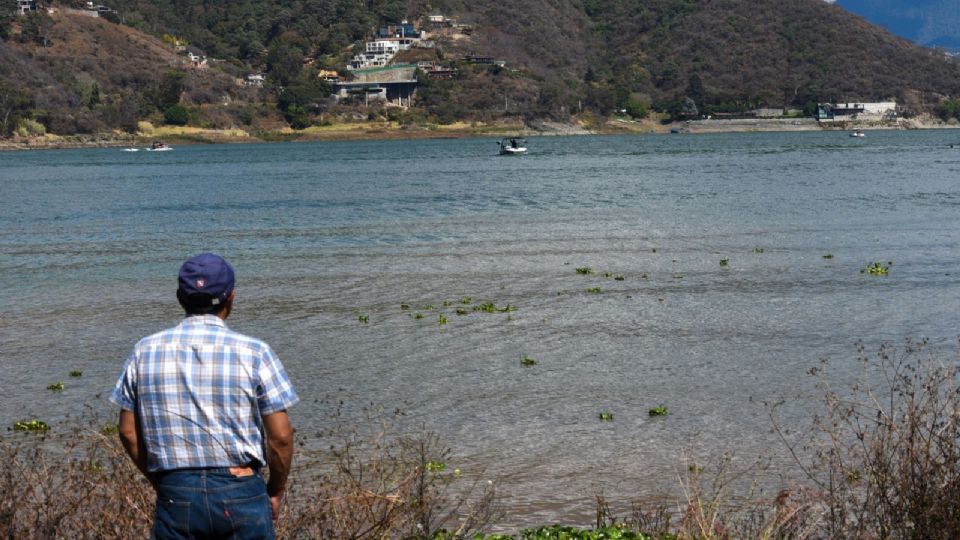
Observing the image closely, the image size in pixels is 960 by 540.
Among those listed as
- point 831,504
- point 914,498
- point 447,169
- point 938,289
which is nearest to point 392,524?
point 831,504

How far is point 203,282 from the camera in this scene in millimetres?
5562

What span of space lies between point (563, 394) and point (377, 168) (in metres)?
77.8

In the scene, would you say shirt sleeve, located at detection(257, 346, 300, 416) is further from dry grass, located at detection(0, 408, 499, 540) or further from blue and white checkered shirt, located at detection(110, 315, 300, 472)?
dry grass, located at detection(0, 408, 499, 540)

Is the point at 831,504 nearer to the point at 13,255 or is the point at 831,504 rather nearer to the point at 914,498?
the point at 914,498

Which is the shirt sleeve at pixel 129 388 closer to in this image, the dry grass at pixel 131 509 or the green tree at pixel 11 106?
the dry grass at pixel 131 509

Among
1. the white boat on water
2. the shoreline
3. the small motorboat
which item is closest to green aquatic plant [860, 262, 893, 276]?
the white boat on water

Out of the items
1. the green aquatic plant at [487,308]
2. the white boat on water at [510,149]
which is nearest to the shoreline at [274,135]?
the white boat on water at [510,149]

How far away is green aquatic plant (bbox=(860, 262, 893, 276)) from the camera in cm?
2519

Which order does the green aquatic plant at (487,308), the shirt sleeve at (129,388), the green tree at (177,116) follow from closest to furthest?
the shirt sleeve at (129,388) < the green aquatic plant at (487,308) < the green tree at (177,116)

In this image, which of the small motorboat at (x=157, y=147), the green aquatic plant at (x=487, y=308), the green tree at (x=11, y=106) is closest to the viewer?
the green aquatic plant at (x=487, y=308)

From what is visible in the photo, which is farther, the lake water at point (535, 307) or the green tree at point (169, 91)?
the green tree at point (169, 91)

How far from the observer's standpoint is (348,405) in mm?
14602

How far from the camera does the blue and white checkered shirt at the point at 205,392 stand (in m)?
5.50

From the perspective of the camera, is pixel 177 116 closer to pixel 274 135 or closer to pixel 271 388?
pixel 274 135
